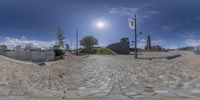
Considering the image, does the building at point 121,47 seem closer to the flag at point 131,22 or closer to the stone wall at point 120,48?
the stone wall at point 120,48

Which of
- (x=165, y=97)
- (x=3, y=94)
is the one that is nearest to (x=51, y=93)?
(x=3, y=94)

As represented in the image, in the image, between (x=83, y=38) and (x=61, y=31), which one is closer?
(x=61, y=31)

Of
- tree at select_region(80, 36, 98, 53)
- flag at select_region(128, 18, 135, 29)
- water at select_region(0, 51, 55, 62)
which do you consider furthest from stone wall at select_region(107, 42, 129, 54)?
A: water at select_region(0, 51, 55, 62)

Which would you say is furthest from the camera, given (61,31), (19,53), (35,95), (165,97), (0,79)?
(61,31)

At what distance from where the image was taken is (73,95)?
6754mm

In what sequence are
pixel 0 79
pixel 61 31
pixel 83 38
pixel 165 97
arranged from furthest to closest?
pixel 83 38 < pixel 61 31 < pixel 0 79 < pixel 165 97

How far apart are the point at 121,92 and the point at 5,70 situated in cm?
543

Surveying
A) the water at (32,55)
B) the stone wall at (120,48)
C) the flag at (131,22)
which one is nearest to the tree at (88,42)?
the stone wall at (120,48)

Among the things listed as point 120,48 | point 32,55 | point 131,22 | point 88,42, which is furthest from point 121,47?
point 32,55

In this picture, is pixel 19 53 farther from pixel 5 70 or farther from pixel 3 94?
pixel 3 94

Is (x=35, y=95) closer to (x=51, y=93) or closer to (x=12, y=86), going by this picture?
(x=51, y=93)

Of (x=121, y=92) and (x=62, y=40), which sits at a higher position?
(x=62, y=40)

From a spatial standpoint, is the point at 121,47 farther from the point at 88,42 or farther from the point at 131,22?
the point at 131,22

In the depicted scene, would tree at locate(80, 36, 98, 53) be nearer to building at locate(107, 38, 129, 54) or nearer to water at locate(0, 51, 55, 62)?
building at locate(107, 38, 129, 54)
